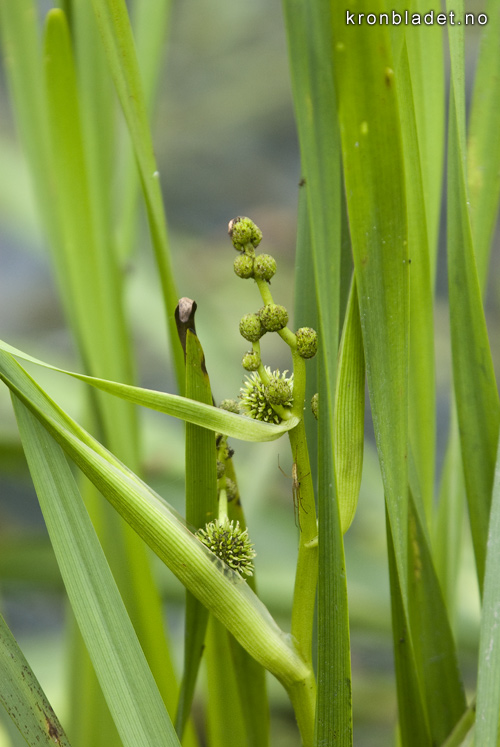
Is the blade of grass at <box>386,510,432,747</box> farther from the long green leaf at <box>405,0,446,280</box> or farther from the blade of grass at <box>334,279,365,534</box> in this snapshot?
the long green leaf at <box>405,0,446,280</box>

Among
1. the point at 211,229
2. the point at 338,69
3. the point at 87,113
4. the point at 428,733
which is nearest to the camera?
the point at 338,69

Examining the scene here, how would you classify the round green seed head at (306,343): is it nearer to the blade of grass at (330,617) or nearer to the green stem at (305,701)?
the blade of grass at (330,617)

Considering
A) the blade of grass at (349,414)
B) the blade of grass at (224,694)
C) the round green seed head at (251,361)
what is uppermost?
the round green seed head at (251,361)

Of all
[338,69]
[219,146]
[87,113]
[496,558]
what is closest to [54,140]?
[87,113]

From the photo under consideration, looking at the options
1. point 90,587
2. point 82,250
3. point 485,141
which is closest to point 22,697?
point 90,587

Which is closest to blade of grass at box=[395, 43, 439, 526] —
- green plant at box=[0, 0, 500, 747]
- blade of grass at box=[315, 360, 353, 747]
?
green plant at box=[0, 0, 500, 747]

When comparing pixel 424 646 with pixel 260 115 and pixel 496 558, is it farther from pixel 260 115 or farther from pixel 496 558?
pixel 260 115

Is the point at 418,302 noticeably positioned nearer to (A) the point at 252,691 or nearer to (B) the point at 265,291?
(B) the point at 265,291

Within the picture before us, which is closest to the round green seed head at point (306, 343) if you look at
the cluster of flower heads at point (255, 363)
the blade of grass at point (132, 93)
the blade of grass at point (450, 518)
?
the cluster of flower heads at point (255, 363)
